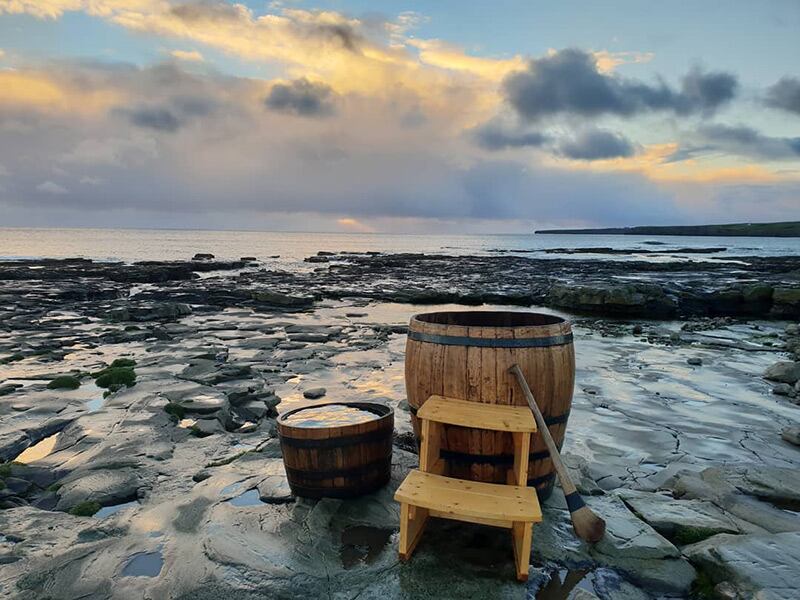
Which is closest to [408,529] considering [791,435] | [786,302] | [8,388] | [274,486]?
[274,486]

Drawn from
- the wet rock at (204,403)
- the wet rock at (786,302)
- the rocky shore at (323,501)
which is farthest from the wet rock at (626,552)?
the wet rock at (786,302)

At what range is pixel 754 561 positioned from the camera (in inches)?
158

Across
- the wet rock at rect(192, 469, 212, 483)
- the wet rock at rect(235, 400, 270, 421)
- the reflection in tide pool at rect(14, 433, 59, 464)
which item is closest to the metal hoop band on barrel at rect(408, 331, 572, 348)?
the wet rock at rect(192, 469, 212, 483)

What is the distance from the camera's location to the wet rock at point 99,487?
524 centimetres

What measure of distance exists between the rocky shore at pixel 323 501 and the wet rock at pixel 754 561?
0.05 ft

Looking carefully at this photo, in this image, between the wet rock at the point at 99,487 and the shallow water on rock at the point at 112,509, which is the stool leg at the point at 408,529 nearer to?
the shallow water on rock at the point at 112,509

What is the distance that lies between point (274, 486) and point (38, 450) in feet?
11.4

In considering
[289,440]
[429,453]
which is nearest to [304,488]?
[289,440]

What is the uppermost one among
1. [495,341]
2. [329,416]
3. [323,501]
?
[495,341]

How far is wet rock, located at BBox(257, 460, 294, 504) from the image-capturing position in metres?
5.12

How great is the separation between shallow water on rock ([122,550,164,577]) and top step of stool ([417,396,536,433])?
2265 mm

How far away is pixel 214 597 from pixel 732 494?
16.1 feet

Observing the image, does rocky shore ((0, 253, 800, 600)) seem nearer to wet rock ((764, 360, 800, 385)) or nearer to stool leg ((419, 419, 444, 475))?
wet rock ((764, 360, 800, 385))

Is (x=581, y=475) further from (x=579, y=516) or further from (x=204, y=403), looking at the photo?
(x=204, y=403)
